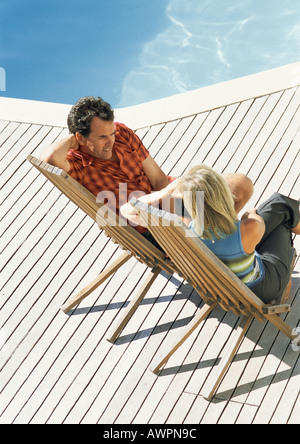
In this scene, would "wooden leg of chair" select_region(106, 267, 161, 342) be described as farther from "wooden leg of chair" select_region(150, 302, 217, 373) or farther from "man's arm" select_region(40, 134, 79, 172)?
"man's arm" select_region(40, 134, 79, 172)

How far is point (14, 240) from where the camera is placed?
4.64 metres

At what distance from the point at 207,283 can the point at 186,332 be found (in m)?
0.31

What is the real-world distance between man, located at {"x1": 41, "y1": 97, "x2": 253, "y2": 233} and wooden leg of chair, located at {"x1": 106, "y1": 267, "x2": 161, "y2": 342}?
305 mm

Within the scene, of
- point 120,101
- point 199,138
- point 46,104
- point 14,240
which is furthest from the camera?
point 120,101

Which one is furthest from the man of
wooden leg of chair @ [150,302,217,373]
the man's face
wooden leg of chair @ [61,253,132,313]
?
wooden leg of chair @ [150,302,217,373]

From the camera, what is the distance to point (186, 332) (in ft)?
11.7

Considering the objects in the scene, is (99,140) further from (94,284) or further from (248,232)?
(248,232)

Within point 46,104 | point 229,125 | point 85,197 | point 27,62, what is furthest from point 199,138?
point 27,62

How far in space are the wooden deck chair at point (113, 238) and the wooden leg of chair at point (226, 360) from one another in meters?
0.47

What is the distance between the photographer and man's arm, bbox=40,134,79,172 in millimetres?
3600

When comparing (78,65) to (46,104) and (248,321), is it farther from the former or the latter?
(248,321)

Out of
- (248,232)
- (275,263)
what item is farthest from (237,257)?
(275,263)

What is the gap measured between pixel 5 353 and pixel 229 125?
218 cm

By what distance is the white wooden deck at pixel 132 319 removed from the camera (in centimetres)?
352
